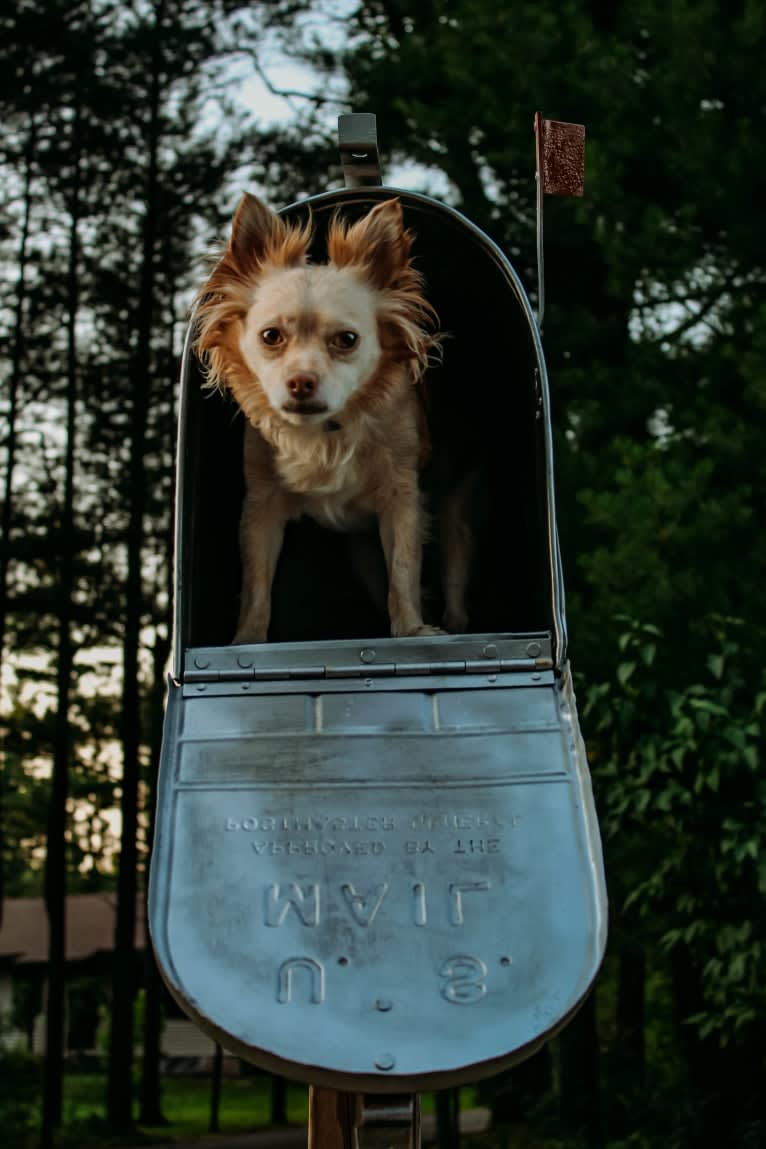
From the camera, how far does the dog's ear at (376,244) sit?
3.99 metres

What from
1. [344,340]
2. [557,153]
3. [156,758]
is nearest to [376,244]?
[344,340]

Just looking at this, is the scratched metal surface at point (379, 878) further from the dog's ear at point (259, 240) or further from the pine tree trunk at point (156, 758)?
the pine tree trunk at point (156, 758)

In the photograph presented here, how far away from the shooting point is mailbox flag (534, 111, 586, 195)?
418cm

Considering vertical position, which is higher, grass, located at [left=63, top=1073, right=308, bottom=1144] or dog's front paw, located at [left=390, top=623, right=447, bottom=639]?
dog's front paw, located at [left=390, top=623, right=447, bottom=639]

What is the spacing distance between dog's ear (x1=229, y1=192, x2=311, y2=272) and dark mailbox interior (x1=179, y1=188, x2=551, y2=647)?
0.66 ft

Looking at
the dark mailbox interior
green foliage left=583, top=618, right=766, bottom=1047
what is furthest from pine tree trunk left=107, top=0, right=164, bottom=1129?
the dark mailbox interior

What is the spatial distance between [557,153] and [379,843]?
232 centimetres

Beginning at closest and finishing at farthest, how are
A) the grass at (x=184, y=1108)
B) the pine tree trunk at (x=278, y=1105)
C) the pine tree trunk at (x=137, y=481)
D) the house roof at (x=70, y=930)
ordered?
1. the pine tree trunk at (x=137, y=481)
2. the grass at (x=184, y=1108)
3. the pine tree trunk at (x=278, y=1105)
4. the house roof at (x=70, y=930)

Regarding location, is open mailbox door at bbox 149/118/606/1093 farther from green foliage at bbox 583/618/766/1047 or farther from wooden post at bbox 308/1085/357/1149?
green foliage at bbox 583/618/766/1047

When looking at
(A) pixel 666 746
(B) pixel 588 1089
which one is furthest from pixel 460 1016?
(B) pixel 588 1089

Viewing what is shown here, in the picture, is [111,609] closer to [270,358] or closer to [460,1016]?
[270,358]

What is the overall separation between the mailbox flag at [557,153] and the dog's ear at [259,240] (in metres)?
0.80

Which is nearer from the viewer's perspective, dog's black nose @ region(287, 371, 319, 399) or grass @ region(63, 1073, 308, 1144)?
dog's black nose @ region(287, 371, 319, 399)

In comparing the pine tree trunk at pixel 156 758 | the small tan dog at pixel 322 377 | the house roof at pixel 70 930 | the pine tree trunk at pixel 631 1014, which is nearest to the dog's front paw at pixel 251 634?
the small tan dog at pixel 322 377
